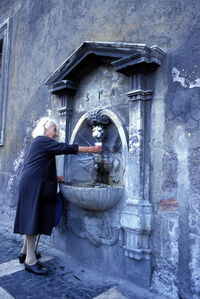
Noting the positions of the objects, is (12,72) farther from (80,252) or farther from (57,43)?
(80,252)

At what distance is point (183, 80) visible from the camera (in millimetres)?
2250

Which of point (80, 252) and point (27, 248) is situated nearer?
point (27, 248)

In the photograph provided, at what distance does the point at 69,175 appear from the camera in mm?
3365

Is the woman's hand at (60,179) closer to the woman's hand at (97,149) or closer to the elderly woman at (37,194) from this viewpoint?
the elderly woman at (37,194)

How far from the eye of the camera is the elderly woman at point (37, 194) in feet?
8.54

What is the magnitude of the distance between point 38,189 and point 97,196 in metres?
0.64

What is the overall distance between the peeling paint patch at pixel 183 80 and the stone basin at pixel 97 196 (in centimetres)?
118

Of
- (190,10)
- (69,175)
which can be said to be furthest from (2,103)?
(190,10)

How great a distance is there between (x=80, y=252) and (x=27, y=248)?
665 millimetres

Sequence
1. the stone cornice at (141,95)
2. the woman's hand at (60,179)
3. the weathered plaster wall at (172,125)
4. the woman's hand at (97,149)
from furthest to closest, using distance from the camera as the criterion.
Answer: the woman's hand at (60,179), the woman's hand at (97,149), the stone cornice at (141,95), the weathered plaster wall at (172,125)

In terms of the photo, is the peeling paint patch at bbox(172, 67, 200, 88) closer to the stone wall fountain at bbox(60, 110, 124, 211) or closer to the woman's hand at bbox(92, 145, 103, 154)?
the stone wall fountain at bbox(60, 110, 124, 211)

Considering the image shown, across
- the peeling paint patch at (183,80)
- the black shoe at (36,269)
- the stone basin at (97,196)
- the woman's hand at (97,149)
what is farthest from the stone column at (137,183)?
the black shoe at (36,269)

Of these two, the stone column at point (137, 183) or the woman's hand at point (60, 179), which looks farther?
the woman's hand at point (60, 179)

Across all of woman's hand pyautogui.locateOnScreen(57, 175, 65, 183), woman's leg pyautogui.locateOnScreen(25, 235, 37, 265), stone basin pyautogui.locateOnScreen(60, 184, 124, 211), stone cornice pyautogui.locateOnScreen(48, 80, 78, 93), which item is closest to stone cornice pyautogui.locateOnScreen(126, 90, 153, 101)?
stone basin pyautogui.locateOnScreen(60, 184, 124, 211)
